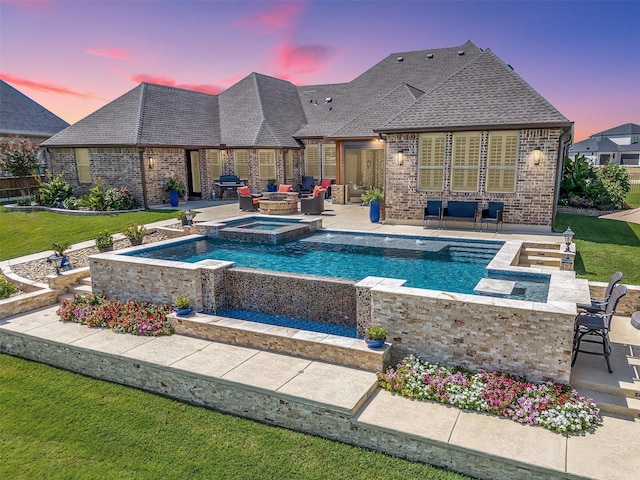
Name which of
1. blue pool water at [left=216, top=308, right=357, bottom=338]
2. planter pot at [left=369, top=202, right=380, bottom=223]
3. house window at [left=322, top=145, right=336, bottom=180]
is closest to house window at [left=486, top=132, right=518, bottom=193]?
planter pot at [left=369, top=202, right=380, bottom=223]

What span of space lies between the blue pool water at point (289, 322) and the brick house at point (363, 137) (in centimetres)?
893

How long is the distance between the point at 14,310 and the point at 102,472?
19.7ft

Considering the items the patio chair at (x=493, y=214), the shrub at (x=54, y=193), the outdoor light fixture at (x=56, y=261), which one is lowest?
the outdoor light fixture at (x=56, y=261)

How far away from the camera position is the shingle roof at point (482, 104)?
14.1 m

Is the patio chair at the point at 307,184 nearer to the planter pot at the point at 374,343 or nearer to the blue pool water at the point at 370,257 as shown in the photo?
the blue pool water at the point at 370,257

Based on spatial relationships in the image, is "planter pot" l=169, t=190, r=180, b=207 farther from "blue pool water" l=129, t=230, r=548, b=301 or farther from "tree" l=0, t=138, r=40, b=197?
"tree" l=0, t=138, r=40, b=197

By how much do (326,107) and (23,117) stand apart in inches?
960

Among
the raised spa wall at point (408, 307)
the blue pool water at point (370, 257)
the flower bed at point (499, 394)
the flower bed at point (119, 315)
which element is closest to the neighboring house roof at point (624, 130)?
the blue pool water at point (370, 257)

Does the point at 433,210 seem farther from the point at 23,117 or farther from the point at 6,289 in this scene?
the point at 23,117

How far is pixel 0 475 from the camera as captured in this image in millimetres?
5172

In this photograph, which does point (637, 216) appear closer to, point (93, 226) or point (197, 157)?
point (93, 226)

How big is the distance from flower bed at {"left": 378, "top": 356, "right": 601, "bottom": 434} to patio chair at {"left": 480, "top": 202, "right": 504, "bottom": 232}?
30.3 feet

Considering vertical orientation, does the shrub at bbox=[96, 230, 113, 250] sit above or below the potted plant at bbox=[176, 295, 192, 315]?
above

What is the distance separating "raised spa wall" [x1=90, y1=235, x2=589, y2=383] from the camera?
19.7 ft
